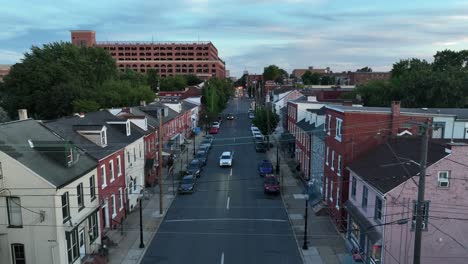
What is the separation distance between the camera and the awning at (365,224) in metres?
18.8

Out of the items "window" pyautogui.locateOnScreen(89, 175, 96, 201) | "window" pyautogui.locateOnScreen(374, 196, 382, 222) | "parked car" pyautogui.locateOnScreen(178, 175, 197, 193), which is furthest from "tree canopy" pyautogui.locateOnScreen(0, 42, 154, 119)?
"window" pyautogui.locateOnScreen(374, 196, 382, 222)

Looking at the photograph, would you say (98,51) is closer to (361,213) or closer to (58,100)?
(58,100)

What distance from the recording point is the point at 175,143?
2028 inches

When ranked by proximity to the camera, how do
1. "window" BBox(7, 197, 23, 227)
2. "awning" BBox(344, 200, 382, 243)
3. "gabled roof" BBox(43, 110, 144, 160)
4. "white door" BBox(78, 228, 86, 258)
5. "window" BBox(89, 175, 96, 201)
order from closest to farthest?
"window" BBox(7, 197, 23, 227), "awning" BBox(344, 200, 382, 243), "white door" BBox(78, 228, 86, 258), "window" BBox(89, 175, 96, 201), "gabled roof" BBox(43, 110, 144, 160)

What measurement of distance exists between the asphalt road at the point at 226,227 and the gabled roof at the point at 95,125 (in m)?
6.74

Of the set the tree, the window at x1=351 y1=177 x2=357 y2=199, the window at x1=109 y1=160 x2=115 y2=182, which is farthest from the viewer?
the tree

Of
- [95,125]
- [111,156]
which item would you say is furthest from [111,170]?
[95,125]

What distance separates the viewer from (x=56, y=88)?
52844 millimetres

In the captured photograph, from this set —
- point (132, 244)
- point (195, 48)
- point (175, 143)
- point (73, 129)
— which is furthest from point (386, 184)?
point (195, 48)

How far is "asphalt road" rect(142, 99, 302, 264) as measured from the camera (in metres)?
21.9

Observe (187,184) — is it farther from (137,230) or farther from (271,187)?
(137,230)

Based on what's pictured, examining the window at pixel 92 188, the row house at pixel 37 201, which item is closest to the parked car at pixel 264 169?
the window at pixel 92 188

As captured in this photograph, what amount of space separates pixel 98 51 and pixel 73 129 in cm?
4954

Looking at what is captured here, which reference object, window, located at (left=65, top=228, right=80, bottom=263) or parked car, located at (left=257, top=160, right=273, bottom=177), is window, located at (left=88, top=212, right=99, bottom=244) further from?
parked car, located at (left=257, top=160, right=273, bottom=177)
